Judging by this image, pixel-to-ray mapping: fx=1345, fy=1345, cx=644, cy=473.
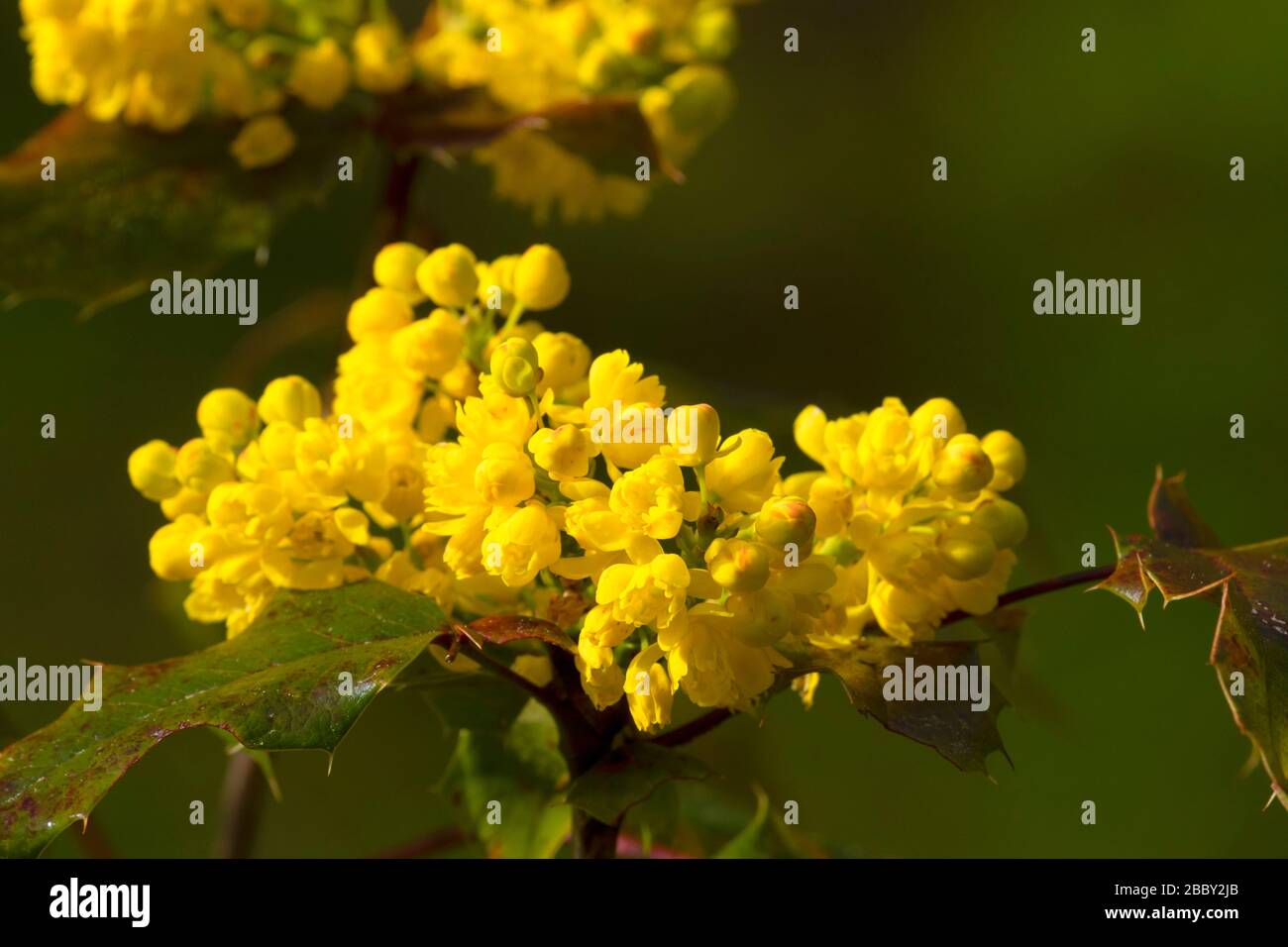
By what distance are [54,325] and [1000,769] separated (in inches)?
64.0

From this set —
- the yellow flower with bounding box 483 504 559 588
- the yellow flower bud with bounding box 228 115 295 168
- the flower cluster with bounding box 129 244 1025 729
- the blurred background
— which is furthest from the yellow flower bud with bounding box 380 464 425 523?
the blurred background

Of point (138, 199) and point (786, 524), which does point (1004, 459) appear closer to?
point (786, 524)

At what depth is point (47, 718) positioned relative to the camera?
1.81 metres

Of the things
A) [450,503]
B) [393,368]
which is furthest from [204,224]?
[450,503]

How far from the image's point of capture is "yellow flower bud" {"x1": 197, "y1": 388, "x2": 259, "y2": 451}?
72 cm

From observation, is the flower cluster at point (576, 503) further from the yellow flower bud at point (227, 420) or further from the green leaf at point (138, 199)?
the green leaf at point (138, 199)

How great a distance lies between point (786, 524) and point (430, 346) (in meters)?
0.24

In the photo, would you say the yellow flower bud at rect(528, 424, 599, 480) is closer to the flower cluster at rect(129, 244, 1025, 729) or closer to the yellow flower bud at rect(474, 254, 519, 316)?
the flower cluster at rect(129, 244, 1025, 729)

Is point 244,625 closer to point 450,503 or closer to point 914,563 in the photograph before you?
point 450,503

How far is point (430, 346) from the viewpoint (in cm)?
71

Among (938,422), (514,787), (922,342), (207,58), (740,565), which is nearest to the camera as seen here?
(740,565)

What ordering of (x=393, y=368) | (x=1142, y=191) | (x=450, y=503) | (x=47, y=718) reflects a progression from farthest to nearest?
(x=1142, y=191) → (x=47, y=718) → (x=393, y=368) → (x=450, y=503)

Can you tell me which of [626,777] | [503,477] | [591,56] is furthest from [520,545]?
[591,56]

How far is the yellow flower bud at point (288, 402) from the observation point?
70 cm
